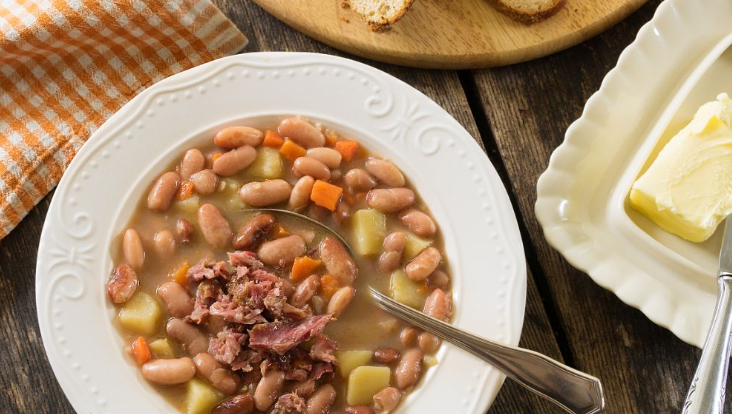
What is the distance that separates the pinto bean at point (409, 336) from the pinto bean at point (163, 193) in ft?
3.47

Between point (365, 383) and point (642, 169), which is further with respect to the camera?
point (642, 169)

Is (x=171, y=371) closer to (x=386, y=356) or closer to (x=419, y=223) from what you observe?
(x=386, y=356)

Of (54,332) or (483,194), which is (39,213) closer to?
(54,332)

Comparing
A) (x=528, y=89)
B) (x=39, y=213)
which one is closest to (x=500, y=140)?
(x=528, y=89)

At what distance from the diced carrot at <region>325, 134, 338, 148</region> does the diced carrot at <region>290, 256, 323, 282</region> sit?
492mm

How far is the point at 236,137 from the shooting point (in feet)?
9.15

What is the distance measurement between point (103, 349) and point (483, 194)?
157 centimetres

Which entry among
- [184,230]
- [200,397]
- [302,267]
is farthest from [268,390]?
[184,230]

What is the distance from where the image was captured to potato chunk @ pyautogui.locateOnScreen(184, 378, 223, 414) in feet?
8.39

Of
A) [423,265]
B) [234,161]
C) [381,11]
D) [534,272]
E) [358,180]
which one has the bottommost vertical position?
[534,272]

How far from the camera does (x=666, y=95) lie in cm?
304

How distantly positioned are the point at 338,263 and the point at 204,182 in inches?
24.5

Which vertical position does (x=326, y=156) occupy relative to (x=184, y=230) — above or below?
above

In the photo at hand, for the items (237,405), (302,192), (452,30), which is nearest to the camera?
(237,405)
